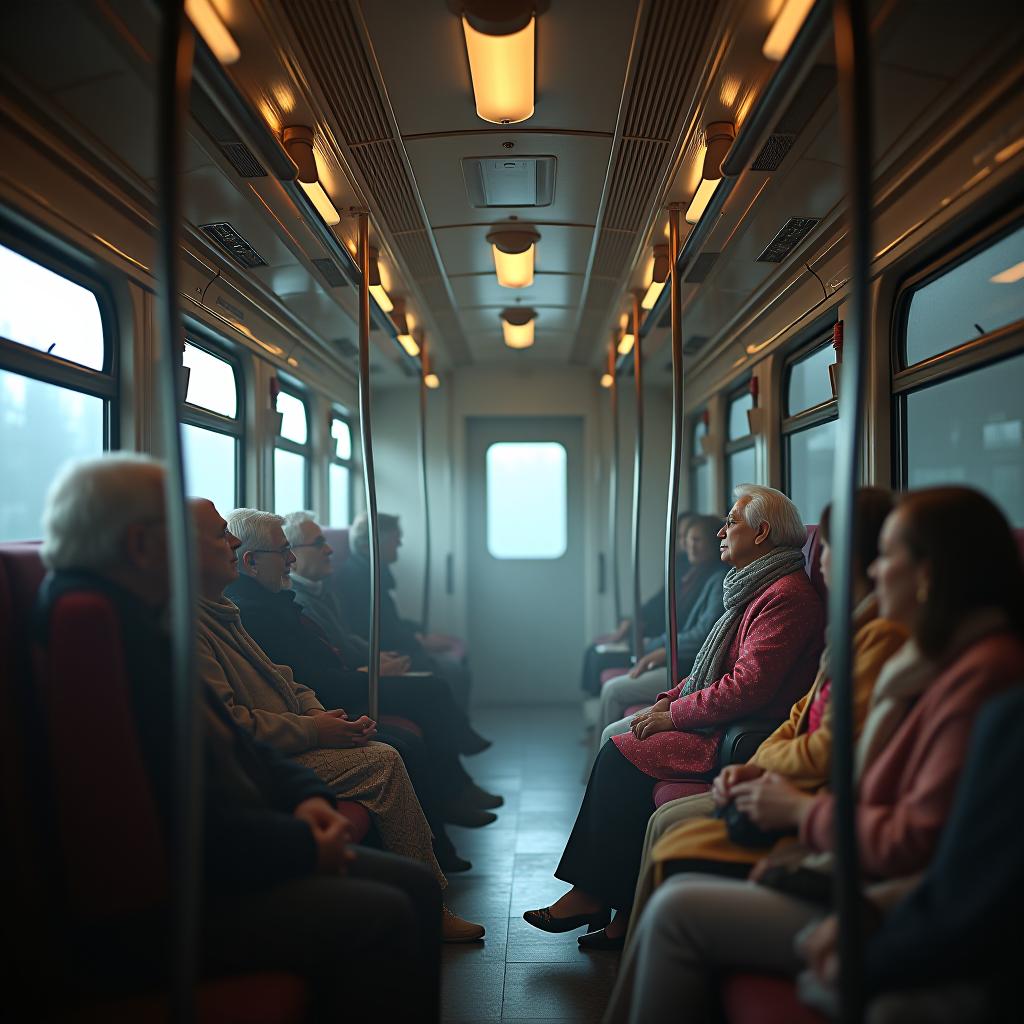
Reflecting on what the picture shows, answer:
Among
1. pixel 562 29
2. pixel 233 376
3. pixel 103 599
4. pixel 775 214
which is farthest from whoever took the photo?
pixel 233 376

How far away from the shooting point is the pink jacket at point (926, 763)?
1295mm

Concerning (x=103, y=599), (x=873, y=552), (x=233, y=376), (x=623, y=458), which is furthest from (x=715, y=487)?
(x=103, y=599)

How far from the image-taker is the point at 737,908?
1517 mm

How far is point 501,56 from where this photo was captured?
87.0 inches

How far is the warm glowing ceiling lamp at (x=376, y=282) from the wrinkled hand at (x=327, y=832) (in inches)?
103

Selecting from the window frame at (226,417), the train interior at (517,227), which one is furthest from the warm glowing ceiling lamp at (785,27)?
the window frame at (226,417)

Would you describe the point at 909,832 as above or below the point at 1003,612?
below

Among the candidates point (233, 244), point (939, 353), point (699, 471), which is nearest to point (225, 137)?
point (233, 244)

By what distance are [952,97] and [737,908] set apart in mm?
1983

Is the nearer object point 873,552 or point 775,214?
point 873,552

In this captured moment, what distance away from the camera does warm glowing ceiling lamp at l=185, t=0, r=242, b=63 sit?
74.7 inches

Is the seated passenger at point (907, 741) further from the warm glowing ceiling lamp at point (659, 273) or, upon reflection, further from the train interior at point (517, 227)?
Result: the warm glowing ceiling lamp at point (659, 273)

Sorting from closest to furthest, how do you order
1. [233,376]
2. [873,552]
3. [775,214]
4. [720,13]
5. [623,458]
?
[873,552]
[720,13]
[775,214]
[233,376]
[623,458]

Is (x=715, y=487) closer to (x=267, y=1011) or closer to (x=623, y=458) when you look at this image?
(x=623, y=458)
